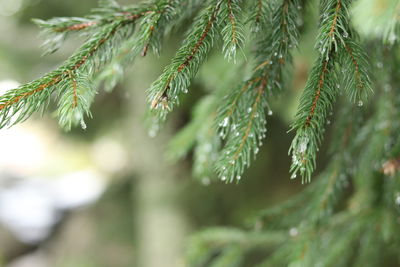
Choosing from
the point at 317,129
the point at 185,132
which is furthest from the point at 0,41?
the point at 317,129

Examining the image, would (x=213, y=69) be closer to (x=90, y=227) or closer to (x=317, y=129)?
(x=317, y=129)

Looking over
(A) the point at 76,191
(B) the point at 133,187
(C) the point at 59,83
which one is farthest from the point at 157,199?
(A) the point at 76,191

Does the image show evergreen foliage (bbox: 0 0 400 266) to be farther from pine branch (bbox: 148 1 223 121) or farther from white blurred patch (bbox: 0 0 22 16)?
white blurred patch (bbox: 0 0 22 16)

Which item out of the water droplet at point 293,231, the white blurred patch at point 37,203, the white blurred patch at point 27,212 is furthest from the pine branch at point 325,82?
the white blurred patch at point 27,212

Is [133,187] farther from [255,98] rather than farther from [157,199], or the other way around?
[255,98]

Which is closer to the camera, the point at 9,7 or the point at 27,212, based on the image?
the point at 9,7

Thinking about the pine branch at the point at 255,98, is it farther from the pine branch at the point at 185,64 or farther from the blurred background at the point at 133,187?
the blurred background at the point at 133,187
